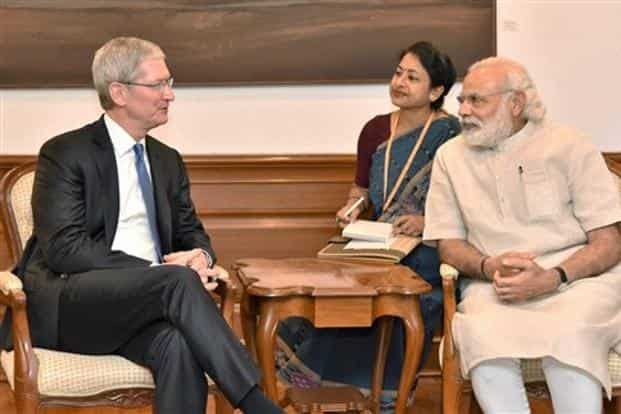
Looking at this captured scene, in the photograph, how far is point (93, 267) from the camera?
3.62 meters

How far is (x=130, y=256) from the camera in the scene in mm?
3676

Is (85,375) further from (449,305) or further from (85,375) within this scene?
(449,305)

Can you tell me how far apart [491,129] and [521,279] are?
0.59 metres

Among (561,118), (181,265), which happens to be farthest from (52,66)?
(561,118)

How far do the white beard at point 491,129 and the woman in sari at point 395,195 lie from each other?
48cm

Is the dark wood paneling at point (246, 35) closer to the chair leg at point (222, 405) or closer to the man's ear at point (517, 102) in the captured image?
the man's ear at point (517, 102)

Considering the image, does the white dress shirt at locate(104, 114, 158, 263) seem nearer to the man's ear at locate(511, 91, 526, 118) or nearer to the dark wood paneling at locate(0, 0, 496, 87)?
the dark wood paneling at locate(0, 0, 496, 87)

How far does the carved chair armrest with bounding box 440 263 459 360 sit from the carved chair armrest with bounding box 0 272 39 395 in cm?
134

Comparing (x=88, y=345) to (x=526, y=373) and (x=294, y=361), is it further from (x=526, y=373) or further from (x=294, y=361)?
(x=526, y=373)

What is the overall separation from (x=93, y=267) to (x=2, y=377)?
1571 mm

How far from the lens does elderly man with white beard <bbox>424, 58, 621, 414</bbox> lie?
357 cm

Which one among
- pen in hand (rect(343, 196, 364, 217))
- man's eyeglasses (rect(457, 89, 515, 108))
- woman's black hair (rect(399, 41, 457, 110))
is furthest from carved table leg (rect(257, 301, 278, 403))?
woman's black hair (rect(399, 41, 457, 110))

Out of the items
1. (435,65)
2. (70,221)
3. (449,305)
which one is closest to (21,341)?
(70,221)

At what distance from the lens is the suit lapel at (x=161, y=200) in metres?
3.87
